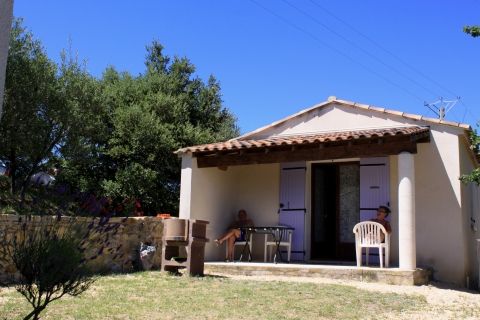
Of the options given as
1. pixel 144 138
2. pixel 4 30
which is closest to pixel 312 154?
pixel 144 138

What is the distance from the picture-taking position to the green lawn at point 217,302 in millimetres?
5312

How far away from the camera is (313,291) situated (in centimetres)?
697

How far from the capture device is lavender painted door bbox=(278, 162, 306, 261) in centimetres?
1112

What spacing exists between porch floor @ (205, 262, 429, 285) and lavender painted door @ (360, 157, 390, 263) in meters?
1.81

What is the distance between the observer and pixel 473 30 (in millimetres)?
7344

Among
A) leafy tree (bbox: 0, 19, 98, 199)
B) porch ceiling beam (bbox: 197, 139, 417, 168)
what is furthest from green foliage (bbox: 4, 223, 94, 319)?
leafy tree (bbox: 0, 19, 98, 199)

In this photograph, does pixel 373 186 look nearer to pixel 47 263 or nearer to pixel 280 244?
pixel 280 244

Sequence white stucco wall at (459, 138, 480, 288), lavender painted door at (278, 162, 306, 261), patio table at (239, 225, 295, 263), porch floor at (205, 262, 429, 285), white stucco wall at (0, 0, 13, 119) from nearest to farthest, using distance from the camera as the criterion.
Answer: white stucco wall at (0, 0, 13, 119), porch floor at (205, 262, 429, 285), white stucco wall at (459, 138, 480, 288), patio table at (239, 225, 295, 263), lavender painted door at (278, 162, 306, 261)

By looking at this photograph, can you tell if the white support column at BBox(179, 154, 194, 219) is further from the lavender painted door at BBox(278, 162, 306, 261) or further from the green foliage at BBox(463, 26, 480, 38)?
the green foliage at BBox(463, 26, 480, 38)

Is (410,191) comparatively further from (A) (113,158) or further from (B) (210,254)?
(A) (113,158)

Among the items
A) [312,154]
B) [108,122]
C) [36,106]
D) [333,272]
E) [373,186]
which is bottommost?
[333,272]

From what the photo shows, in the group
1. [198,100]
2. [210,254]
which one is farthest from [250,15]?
[198,100]

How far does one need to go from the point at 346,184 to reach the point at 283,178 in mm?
1452

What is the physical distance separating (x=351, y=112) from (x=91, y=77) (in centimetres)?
677
